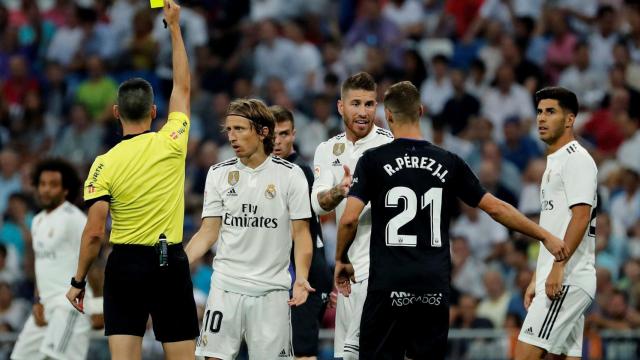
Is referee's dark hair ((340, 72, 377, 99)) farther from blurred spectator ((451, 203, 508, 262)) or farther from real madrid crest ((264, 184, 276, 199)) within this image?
blurred spectator ((451, 203, 508, 262))

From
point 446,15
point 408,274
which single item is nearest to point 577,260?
point 408,274

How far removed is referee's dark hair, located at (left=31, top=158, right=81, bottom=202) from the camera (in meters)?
13.7

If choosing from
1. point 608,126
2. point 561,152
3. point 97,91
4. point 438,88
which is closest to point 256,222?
point 561,152

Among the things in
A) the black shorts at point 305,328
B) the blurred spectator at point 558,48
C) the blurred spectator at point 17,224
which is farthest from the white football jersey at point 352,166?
the blurred spectator at point 558,48

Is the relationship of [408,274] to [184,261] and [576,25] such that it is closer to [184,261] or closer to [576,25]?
[184,261]

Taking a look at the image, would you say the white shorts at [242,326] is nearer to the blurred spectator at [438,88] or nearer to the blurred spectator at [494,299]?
the blurred spectator at [494,299]

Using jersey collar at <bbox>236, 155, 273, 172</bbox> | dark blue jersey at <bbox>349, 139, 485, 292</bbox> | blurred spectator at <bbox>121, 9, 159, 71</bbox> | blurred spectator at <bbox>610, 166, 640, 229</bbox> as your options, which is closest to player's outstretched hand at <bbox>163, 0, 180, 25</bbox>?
jersey collar at <bbox>236, 155, 273, 172</bbox>

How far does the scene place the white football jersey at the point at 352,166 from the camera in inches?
→ 453

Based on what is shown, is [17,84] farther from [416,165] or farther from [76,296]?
[416,165]

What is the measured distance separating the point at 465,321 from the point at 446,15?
7.03 metres

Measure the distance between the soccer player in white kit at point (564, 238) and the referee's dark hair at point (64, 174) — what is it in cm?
504

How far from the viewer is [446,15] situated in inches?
892

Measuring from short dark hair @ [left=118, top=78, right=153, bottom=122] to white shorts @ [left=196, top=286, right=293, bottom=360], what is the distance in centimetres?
162

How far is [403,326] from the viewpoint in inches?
401
